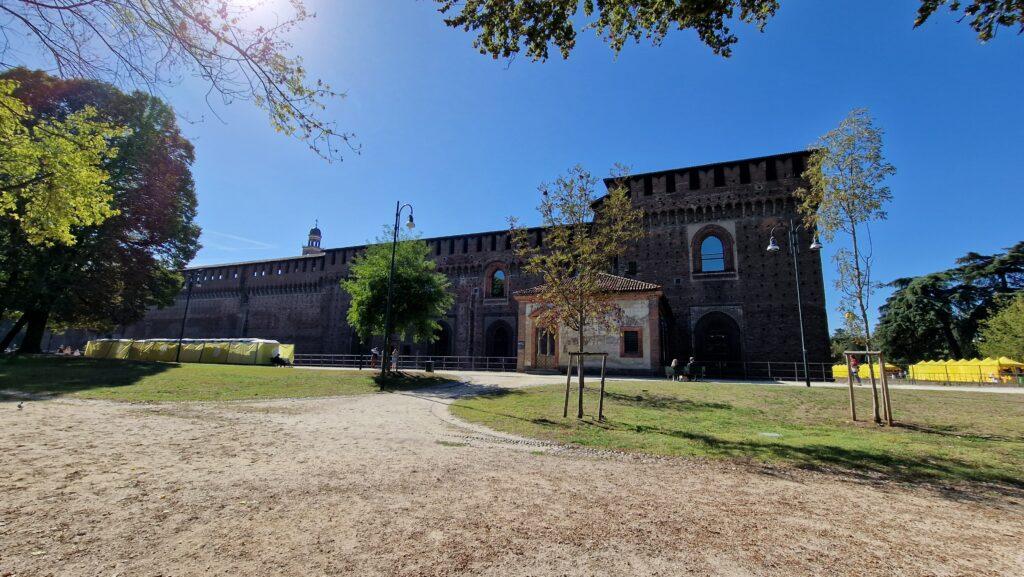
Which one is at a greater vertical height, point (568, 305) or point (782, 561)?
point (568, 305)

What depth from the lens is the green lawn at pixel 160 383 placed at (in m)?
11.8

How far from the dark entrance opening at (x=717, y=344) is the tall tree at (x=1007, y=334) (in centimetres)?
2051

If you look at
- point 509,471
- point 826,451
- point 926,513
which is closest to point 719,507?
point 926,513

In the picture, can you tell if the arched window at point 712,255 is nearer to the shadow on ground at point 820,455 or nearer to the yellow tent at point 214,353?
the shadow on ground at point 820,455

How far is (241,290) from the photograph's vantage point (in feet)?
150

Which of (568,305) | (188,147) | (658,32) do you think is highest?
(188,147)

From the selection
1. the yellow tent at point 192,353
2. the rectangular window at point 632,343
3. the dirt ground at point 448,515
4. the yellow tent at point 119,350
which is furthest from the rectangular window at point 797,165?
the yellow tent at point 119,350

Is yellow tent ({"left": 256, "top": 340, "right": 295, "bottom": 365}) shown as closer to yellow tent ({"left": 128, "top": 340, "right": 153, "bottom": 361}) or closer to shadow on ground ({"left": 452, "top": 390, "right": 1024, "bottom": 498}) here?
yellow tent ({"left": 128, "top": 340, "right": 153, "bottom": 361})

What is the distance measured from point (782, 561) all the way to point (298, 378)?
17.4 meters

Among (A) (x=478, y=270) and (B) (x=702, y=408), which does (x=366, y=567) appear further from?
(A) (x=478, y=270)

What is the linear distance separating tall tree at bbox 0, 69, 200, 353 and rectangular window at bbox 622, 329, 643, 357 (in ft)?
85.8

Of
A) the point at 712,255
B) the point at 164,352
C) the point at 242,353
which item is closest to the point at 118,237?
the point at 242,353

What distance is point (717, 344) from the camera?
2758 cm

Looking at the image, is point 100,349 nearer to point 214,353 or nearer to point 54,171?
point 214,353
